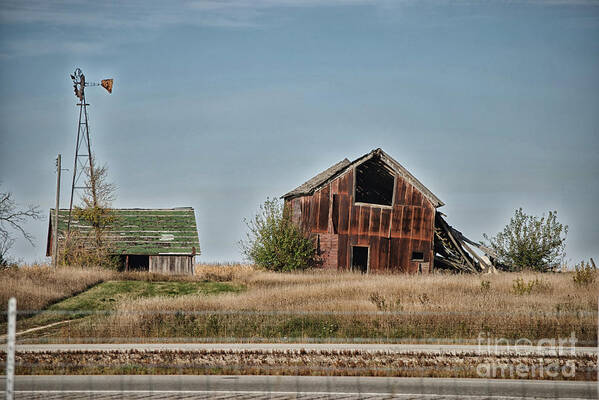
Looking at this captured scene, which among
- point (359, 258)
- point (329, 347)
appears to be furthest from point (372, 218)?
point (329, 347)

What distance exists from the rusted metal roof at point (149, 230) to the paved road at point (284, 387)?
129 ft

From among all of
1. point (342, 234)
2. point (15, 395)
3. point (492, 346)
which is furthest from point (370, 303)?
point (342, 234)

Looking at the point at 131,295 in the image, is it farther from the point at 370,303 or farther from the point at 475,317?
the point at 475,317

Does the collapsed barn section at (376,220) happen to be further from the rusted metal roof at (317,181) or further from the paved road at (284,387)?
the paved road at (284,387)

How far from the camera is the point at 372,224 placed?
46062 mm

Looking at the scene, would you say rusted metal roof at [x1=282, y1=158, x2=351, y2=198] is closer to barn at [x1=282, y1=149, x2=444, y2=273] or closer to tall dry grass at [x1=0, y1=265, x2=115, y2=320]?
barn at [x1=282, y1=149, x2=444, y2=273]

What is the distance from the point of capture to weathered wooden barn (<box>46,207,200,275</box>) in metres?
53.5

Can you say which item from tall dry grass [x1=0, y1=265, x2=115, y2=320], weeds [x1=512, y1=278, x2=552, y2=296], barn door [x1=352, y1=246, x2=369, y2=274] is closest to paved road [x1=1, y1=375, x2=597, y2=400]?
tall dry grass [x1=0, y1=265, x2=115, y2=320]

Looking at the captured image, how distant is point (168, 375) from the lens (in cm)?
1502

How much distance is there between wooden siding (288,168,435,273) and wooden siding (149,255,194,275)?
36.1ft

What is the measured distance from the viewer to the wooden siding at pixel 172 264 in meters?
53.6

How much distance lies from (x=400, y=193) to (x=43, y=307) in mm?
24903

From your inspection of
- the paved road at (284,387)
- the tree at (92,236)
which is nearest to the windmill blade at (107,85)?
the tree at (92,236)

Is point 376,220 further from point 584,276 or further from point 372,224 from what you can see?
point 584,276
